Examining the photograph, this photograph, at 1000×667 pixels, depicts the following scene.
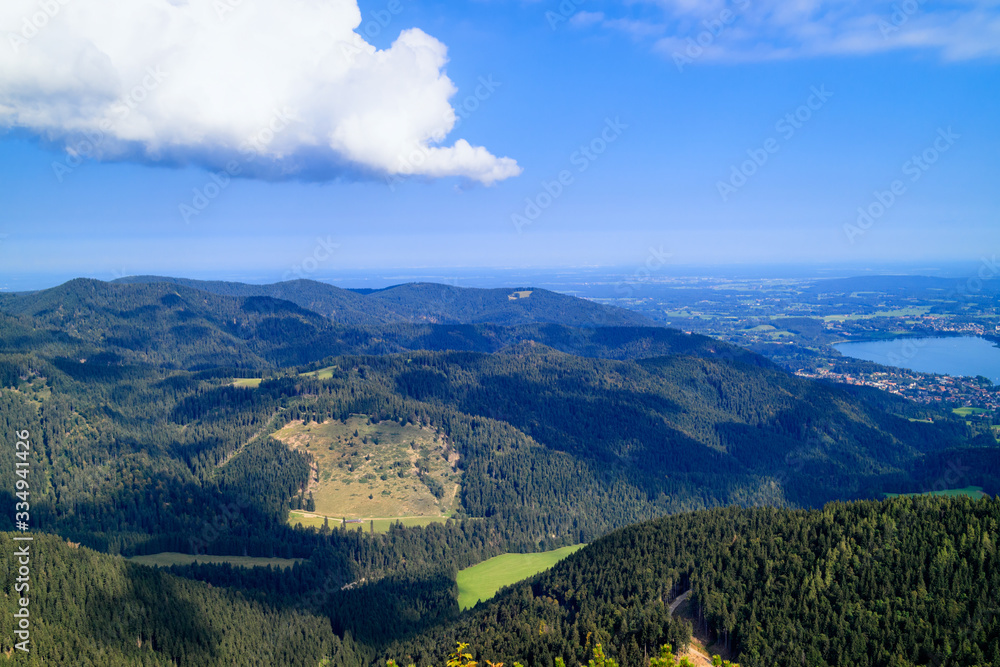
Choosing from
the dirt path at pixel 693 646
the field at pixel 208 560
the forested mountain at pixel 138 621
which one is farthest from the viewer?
the field at pixel 208 560

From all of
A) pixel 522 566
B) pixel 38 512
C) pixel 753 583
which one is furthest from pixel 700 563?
pixel 38 512

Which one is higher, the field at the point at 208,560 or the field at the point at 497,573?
the field at the point at 208,560

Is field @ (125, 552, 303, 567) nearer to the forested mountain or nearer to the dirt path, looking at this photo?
the forested mountain

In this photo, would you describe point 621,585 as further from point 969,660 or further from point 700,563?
point 969,660

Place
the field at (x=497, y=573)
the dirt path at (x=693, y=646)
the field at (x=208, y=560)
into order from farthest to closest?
the field at (x=208, y=560) < the field at (x=497, y=573) < the dirt path at (x=693, y=646)

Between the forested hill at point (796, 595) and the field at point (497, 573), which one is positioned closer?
the forested hill at point (796, 595)

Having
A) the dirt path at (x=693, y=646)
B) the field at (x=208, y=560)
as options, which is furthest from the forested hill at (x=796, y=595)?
the field at (x=208, y=560)

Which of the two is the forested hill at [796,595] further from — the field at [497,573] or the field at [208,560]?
the field at [208,560]

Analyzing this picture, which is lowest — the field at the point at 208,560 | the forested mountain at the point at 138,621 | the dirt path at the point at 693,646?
the field at the point at 208,560
